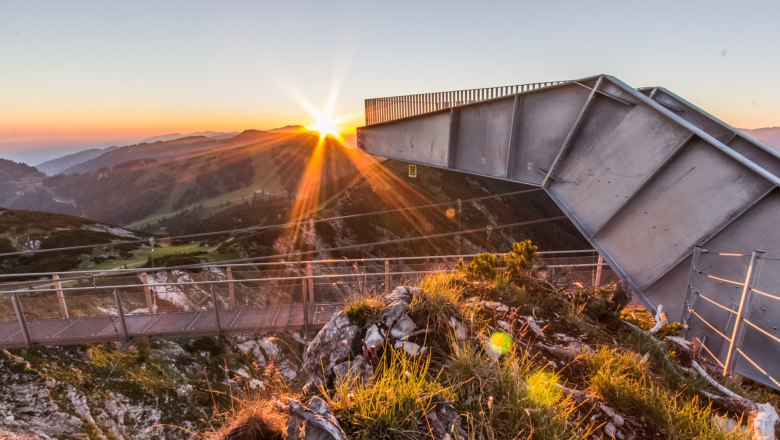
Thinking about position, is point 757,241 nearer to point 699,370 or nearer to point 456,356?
point 699,370

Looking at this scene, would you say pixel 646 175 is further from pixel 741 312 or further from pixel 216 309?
pixel 216 309

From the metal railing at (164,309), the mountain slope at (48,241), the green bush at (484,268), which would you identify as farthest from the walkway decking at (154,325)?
the mountain slope at (48,241)

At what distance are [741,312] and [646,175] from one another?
2753mm

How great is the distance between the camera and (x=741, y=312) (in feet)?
14.6

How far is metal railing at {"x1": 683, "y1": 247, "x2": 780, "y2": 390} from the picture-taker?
15.2 ft

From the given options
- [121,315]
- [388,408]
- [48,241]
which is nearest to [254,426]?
[388,408]

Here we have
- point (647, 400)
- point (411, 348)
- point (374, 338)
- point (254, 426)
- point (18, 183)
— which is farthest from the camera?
point (18, 183)

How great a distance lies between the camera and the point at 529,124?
8133 millimetres

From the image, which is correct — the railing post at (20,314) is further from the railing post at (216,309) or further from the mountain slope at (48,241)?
the mountain slope at (48,241)

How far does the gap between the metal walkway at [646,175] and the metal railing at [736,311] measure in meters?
0.03

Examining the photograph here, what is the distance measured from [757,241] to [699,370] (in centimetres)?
241

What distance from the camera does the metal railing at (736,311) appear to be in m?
4.64

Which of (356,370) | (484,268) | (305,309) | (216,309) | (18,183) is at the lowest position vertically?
(18,183)

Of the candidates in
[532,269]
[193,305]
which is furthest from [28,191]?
[532,269]
